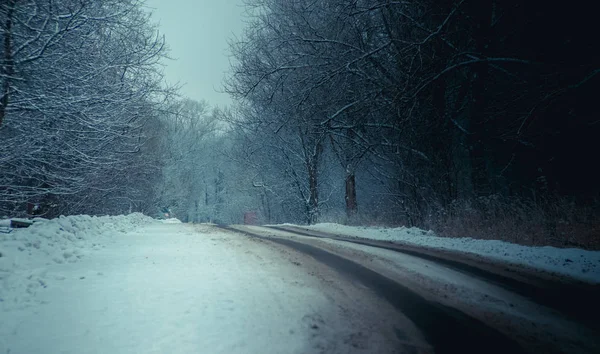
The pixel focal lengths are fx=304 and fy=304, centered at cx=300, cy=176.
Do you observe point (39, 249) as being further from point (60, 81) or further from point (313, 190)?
point (313, 190)

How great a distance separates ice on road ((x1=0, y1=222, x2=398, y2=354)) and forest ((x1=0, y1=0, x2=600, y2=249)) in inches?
173

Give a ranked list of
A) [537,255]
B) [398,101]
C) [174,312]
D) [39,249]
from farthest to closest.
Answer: [398,101], [537,255], [39,249], [174,312]

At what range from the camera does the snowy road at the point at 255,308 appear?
270 centimetres

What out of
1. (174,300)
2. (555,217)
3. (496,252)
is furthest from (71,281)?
(555,217)

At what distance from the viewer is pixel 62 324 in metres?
2.95

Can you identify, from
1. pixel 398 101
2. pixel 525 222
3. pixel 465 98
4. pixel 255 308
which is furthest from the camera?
pixel 465 98

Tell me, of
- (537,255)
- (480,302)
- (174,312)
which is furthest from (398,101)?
(174,312)

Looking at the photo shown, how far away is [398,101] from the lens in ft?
32.2

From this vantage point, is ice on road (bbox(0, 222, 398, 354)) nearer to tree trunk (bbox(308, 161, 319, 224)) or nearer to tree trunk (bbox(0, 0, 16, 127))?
tree trunk (bbox(0, 0, 16, 127))

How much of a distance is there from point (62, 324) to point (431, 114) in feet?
39.4

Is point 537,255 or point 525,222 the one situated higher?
point 525,222

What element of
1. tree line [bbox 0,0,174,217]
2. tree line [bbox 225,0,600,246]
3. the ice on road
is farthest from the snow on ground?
tree line [bbox 0,0,174,217]

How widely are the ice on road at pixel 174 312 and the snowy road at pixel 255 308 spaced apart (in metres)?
0.01

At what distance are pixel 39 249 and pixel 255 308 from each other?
405 centimetres
